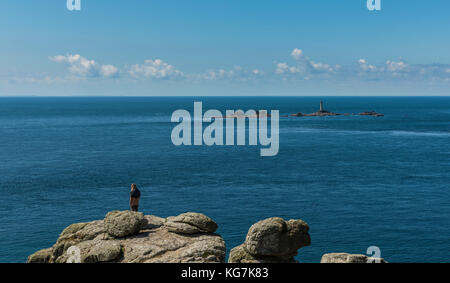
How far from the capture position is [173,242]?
90.1 feet

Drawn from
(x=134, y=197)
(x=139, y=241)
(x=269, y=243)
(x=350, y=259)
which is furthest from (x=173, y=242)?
(x=350, y=259)

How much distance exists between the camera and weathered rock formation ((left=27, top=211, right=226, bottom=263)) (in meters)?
26.2

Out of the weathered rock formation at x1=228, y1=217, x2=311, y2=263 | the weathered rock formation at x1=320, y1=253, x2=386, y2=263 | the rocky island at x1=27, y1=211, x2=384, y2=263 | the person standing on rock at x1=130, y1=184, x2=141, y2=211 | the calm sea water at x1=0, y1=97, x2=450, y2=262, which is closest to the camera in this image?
the weathered rock formation at x1=320, y1=253, x2=386, y2=263

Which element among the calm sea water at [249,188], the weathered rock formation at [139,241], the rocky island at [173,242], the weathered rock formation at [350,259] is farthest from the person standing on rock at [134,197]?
the calm sea water at [249,188]

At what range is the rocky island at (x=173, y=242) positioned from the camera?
2616cm

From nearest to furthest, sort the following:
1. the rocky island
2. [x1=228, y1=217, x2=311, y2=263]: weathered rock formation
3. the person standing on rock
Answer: the rocky island
[x1=228, y1=217, x2=311, y2=263]: weathered rock formation
the person standing on rock

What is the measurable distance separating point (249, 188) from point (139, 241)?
52.4m

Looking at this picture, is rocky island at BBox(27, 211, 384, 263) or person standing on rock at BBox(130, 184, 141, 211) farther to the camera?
person standing on rock at BBox(130, 184, 141, 211)

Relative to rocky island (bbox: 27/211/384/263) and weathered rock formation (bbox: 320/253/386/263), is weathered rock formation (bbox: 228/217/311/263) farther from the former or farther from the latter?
weathered rock formation (bbox: 320/253/386/263)

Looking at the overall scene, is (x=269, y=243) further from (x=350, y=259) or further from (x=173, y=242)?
(x=173, y=242)

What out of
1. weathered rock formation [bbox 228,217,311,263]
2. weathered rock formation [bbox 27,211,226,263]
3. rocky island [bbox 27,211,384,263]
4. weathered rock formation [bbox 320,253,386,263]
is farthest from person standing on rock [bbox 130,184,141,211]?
→ weathered rock formation [bbox 320,253,386,263]

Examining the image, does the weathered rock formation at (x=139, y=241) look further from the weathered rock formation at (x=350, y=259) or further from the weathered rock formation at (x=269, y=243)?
the weathered rock formation at (x=350, y=259)
